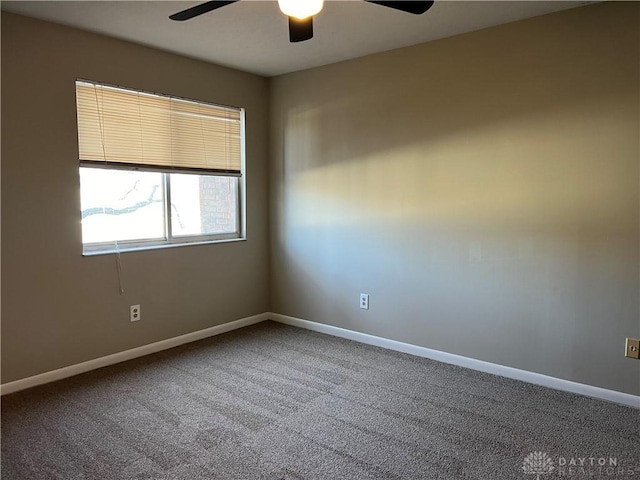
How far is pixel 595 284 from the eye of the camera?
9.07ft

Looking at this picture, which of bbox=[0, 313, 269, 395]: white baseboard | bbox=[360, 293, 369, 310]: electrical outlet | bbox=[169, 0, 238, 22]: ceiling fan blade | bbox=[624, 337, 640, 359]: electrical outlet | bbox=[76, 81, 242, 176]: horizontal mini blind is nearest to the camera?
bbox=[169, 0, 238, 22]: ceiling fan blade

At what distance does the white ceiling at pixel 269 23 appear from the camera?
2.66 meters

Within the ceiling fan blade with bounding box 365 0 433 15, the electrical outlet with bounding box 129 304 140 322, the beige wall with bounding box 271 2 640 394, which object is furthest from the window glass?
the ceiling fan blade with bounding box 365 0 433 15

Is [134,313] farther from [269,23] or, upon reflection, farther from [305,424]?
[269,23]

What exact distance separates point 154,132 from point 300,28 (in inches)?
71.8

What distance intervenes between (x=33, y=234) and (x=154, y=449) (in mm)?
1585

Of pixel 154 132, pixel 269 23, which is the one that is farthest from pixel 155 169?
pixel 269 23

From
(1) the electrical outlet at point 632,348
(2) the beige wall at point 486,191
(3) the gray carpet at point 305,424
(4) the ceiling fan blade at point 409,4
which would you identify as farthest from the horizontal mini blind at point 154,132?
(1) the electrical outlet at point 632,348

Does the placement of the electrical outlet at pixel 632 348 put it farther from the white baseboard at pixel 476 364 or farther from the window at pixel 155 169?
the window at pixel 155 169

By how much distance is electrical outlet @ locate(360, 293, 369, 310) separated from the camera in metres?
3.82

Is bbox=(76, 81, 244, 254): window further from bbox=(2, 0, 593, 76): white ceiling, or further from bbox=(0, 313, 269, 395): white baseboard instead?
bbox=(0, 313, 269, 395): white baseboard

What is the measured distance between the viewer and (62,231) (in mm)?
3025

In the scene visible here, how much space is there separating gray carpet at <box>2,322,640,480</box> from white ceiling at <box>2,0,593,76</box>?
231cm

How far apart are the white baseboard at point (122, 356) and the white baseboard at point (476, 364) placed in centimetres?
48
